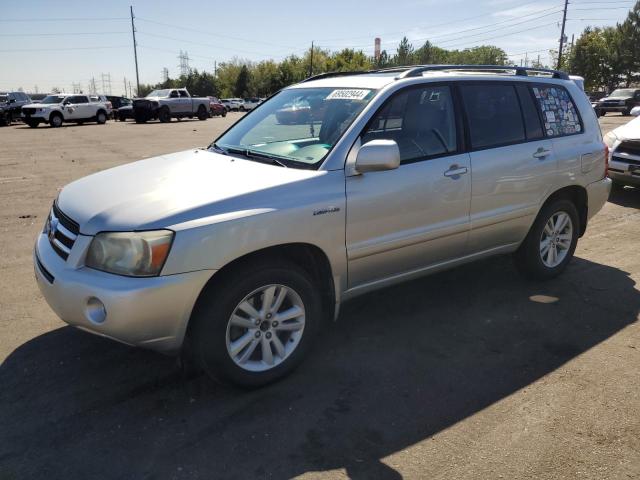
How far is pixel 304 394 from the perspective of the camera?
3.12 m

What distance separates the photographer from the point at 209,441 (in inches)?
106

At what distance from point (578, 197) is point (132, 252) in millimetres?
4124

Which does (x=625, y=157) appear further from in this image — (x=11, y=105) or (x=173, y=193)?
(x=11, y=105)

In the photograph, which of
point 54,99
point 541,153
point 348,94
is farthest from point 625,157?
point 54,99

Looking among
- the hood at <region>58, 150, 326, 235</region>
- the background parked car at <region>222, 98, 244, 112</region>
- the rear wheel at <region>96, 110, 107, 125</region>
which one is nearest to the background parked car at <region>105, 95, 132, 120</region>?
the rear wheel at <region>96, 110, 107, 125</region>

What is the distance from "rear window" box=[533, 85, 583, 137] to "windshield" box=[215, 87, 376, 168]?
1867 mm

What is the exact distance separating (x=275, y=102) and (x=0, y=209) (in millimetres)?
5219

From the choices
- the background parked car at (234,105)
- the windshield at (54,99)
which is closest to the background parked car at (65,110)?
the windshield at (54,99)

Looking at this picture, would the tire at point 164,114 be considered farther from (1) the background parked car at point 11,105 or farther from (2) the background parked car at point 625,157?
(2) the background parked car at point 625,157

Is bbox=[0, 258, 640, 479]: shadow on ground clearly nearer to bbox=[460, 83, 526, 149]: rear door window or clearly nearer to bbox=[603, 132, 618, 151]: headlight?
bbox=[460, 83, 526, 149]: rear door window

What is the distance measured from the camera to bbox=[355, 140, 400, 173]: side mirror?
319cm

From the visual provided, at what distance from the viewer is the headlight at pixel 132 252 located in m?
2.68

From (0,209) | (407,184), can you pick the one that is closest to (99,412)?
(407,184)

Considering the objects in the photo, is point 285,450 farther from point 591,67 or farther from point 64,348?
point 591,67
